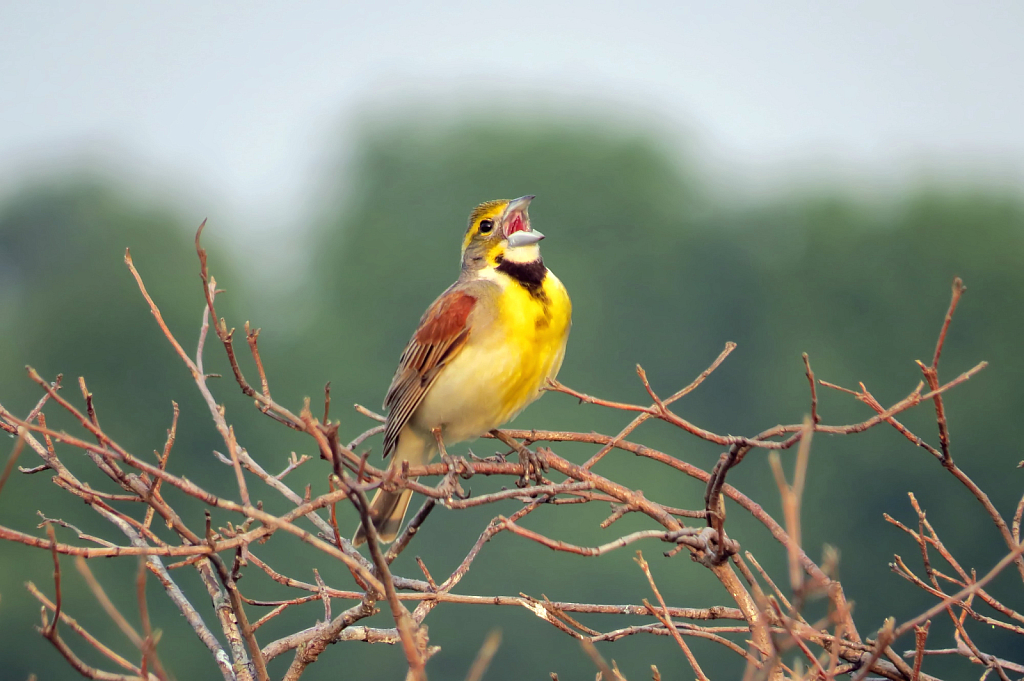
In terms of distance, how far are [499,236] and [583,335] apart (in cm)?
4276

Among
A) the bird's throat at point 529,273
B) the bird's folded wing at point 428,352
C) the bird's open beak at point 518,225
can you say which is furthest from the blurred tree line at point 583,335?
the bird's throat at point 529,273

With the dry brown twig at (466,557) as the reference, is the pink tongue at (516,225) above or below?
above

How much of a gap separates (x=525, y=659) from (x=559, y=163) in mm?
31160

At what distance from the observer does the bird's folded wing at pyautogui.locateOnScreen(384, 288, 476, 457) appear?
564 cm

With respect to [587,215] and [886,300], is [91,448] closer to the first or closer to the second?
[886,300]

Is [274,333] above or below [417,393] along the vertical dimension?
below

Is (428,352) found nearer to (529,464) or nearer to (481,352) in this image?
(481,352)

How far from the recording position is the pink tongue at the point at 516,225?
6113mm

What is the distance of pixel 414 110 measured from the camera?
208 feet

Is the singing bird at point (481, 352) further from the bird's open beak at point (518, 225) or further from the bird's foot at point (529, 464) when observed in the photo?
the bird's foot at point (529, 464)

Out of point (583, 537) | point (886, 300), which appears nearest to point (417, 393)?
point (583, 537)

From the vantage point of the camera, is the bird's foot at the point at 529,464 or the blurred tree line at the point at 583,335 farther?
Result: the blurred tree line at the point at 583,335

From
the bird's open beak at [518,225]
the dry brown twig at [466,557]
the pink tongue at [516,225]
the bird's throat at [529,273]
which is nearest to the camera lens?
the dry brown twig at [466,557]

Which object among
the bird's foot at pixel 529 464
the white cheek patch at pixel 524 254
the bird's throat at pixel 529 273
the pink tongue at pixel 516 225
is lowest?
the bird's foot at pixel 529 464
